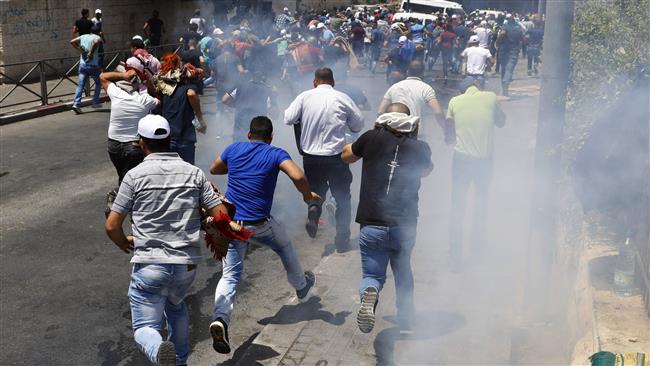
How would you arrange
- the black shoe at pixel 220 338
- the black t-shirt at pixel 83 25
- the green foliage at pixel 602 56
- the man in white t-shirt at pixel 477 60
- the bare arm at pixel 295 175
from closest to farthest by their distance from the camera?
the black shoe at pixel 220 338, the bare arm at pixel 295 175, the green foliage at pixel 602 56, the man in white t-shirt at pixel 477 60, the black t-shirt at pixel 83 25

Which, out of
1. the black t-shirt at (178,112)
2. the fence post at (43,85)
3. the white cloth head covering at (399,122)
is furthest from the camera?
the fence post at (43,85)

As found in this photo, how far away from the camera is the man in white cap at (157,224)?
4.61 metres

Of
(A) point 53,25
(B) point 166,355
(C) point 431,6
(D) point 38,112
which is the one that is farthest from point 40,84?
(C) point 431,6

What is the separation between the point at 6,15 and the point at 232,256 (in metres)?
15.3

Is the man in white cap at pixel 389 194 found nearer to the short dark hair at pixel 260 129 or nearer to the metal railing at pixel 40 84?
the short dark hair at pixel 260 129

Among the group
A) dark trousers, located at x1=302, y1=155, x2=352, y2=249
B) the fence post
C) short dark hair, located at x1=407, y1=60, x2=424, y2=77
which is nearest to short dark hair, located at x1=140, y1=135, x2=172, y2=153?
dark trousers, located at x1=302, y1=155, x2=352, y2=249

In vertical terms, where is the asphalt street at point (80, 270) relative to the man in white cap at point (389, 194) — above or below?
below

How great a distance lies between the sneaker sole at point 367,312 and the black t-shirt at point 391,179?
46cm

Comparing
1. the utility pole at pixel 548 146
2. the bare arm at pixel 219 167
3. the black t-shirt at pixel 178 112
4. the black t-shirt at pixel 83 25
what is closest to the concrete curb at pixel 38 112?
the black t-shirt at pixel 83 25

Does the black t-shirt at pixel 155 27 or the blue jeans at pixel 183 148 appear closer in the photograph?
the blue jeans at pixel 183 148

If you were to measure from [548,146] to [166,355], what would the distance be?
8.34 feet

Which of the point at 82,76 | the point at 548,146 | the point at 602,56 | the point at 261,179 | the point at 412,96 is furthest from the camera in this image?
the point at 82,76

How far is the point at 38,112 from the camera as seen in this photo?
15.3m

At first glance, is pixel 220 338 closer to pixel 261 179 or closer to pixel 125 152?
pixel 261 179
